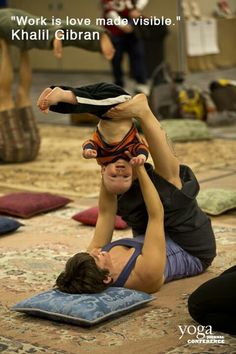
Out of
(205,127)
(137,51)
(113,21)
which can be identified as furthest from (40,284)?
(137,51)

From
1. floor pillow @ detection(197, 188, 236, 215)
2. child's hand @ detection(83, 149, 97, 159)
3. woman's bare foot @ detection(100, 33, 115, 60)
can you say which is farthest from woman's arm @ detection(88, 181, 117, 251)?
woman's bare foot @ detection(100, 33, 115, 60)

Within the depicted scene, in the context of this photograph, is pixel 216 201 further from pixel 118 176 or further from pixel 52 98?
pixel 52 98

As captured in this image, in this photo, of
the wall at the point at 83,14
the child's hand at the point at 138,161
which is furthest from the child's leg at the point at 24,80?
the wall at the point at 83,14

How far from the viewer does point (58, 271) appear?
402cm

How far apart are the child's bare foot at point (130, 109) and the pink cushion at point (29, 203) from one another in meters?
1.55

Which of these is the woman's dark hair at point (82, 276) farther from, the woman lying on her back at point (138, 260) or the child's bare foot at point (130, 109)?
the child's bare foot at point (130, 109)

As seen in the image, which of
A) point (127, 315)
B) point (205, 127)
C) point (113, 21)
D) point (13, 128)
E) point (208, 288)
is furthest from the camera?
point (113, 21)

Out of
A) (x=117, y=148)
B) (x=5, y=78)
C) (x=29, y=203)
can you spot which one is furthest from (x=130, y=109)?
(x=5, y=78)

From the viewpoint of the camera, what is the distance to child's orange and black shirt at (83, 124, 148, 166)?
3.65 meters

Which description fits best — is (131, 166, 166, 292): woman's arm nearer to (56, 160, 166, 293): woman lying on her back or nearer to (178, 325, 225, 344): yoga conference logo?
(56, 160, 166, 293): woman lying on her back

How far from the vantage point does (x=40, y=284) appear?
3.84 meters

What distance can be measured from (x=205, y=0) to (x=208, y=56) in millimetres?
701

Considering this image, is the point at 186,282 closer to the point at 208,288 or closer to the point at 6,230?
the point at 208,288

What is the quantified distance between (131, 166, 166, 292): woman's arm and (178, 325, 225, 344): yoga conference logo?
0.35 m
